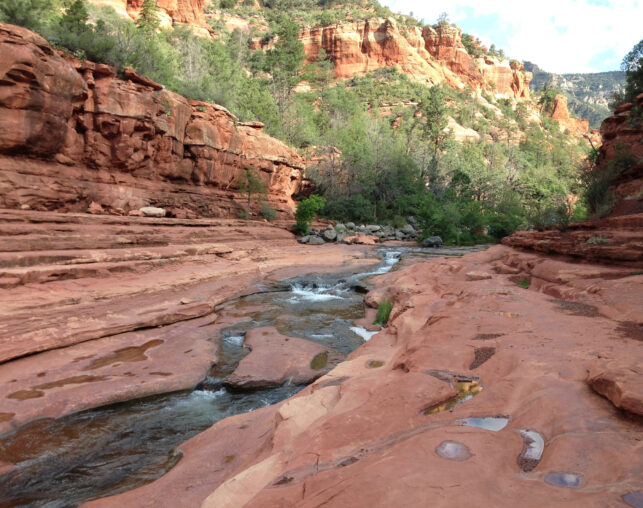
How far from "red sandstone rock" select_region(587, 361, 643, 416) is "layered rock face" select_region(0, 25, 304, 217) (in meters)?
14.6

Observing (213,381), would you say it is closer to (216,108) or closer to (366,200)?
(216,108)

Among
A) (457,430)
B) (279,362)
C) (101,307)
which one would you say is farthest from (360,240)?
(457,430)

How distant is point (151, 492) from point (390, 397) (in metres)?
2.10

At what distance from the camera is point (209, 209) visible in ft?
65.7

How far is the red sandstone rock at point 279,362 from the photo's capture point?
215 inches

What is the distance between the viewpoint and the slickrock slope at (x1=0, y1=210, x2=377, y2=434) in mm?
5047

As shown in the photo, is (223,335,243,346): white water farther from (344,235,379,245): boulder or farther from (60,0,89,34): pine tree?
(60,0,89,34): pine tree

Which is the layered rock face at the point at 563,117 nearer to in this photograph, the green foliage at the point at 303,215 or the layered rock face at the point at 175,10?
the layered rock face at the point at 175,10

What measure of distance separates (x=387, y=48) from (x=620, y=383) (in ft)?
252

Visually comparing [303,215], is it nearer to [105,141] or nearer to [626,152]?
[105,141]

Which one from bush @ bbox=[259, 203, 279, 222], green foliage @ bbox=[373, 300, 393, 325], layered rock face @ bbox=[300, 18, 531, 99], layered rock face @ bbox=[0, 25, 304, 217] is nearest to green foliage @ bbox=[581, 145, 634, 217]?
green foliage @ bbox=[373, 300, 393, 325]

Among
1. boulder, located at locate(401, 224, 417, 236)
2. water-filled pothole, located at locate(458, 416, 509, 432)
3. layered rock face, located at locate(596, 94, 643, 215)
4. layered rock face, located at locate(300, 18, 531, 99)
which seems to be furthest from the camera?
layered rock face, located at locate(300, 18, 531, 99)

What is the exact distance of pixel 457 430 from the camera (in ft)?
6.98

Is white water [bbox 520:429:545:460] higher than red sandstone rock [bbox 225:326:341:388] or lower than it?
higher
